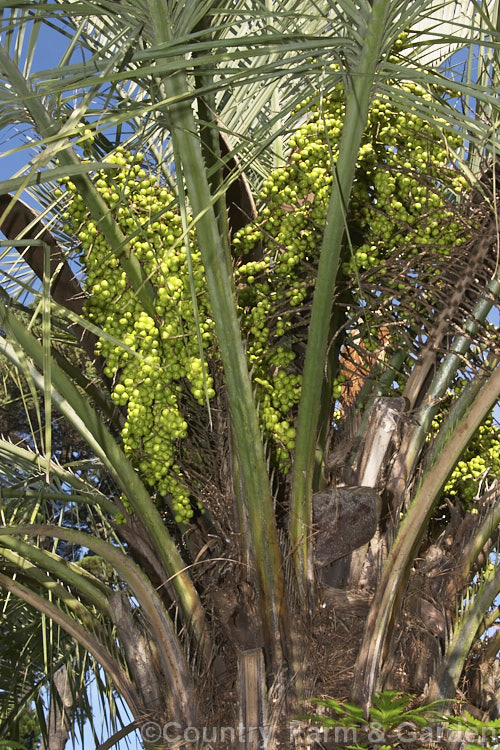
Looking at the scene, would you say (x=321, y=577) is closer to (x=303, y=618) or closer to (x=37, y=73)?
(x=303, y=618)

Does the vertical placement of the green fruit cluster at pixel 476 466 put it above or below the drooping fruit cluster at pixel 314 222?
below

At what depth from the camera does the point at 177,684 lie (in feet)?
9.46

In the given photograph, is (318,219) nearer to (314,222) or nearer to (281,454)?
(314,222)

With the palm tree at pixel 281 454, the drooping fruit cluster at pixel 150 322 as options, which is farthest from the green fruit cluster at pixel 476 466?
the drooping fruit cluster at pixel 150 322

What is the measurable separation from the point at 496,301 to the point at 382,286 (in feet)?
1.45

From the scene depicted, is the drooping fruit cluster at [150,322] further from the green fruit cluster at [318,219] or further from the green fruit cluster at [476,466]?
the green fruit cluster at [476,466]

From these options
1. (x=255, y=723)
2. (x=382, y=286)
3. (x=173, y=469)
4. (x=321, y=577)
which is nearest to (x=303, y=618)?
(x=321, y=577)

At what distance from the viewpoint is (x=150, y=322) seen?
9.45 ft

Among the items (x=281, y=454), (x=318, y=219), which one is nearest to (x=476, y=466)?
(x=281, y=454)

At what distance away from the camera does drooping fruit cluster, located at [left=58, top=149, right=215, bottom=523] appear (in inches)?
112

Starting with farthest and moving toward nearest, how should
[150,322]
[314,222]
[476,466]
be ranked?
[476,466] → [314,222] → [150,322]

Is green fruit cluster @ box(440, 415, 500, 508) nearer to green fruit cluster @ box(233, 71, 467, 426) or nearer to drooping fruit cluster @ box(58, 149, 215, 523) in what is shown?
green fruit cluster @ box(233, 71, 467, 426)

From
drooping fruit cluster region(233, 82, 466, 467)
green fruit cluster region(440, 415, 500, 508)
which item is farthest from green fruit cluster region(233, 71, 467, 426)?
green fruit cluster region(440, 415, 500, 508)

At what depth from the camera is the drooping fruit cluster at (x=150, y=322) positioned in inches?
112
